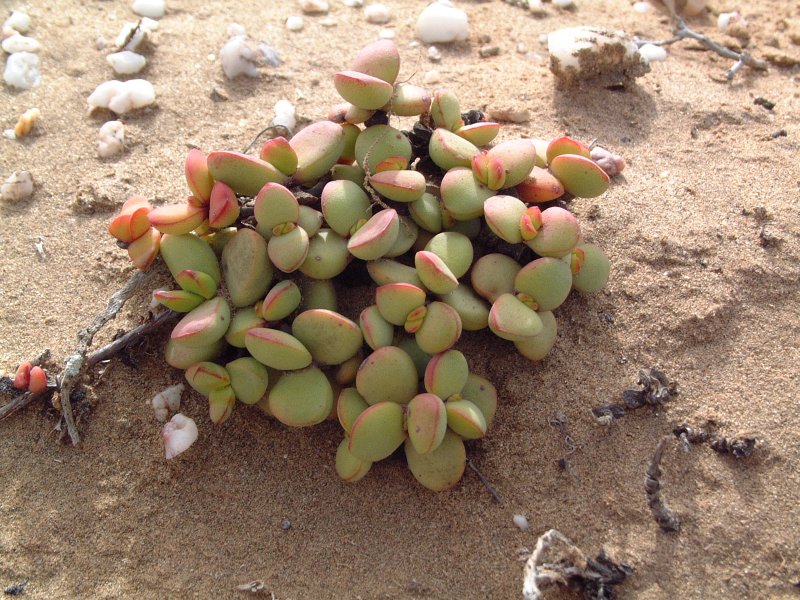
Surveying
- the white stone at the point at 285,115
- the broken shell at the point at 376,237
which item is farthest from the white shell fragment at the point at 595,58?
the broken shell at the point at 376,237

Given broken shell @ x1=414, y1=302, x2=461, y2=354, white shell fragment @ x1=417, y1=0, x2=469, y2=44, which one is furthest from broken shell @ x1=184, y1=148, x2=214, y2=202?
white shell fragment @ x1=417, y1=0, x2=469, y2=44

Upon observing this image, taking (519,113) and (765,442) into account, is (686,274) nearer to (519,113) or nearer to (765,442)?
(765,442)

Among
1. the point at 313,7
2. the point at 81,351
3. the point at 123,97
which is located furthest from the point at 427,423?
the point at 313,7

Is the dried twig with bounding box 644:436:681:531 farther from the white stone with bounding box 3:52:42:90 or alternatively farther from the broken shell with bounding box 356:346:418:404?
the white stone with bounding box 3:52:42:90

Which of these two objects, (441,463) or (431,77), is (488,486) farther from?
(431,77)

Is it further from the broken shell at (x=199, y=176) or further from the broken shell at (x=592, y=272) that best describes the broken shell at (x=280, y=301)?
the broken shell at (x=592, y=272)
